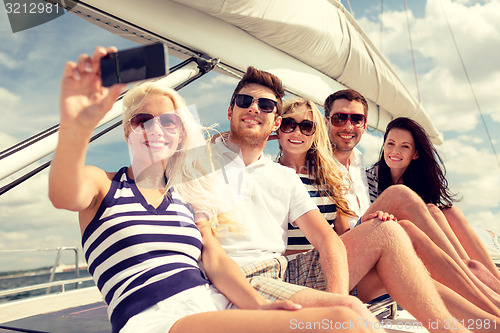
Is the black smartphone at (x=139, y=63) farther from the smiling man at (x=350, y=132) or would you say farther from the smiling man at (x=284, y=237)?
the smiling man at (x=350, y=132)

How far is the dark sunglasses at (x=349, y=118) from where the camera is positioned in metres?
2.99

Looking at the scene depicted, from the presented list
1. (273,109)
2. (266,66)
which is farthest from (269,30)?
(273,109)

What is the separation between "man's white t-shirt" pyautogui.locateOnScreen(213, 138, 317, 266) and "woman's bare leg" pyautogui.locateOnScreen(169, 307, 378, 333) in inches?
26.3

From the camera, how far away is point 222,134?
2.35 m

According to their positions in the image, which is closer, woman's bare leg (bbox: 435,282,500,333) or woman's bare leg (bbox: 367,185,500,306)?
woman's bare leg (bbox: 435,282,500,333)

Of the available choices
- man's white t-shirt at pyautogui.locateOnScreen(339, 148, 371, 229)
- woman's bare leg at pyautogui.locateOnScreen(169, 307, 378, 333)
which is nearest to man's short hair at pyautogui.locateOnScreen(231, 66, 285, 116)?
man's white t-shirt at pyautogui.locateOnScreen(339, 148, 371, 229)

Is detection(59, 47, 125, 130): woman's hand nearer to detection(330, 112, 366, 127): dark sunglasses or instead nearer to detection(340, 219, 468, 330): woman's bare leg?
detection(340, 219, 468, 330): woman's bare leg

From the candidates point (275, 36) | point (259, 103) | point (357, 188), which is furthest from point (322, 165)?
point (275, 36)

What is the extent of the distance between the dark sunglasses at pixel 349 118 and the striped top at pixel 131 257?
6.18 feet

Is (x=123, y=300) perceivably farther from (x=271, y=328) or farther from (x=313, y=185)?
(x=313, y=185)

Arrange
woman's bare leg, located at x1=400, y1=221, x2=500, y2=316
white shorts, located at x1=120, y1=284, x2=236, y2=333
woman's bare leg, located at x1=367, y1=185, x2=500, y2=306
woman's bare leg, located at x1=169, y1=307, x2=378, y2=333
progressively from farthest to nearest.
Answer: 1. woman's bare leg, located at x1=367, y1=185, x2=500, y2=306
2. woman's bare leg, located at x1=400, y1=221, x2=500, y2=316
3. white shorts, located at x1=120, y1=284, x2=236, y2=333
4. woman's bare leg, located at x1=169, y1=307, x2=378, y2=333

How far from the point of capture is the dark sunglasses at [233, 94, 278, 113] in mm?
2264

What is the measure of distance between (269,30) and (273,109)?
6.72ft

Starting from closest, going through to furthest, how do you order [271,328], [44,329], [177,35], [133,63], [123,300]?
[133,63] < [271,328] < [123,300] < [44,329] < [177,35]
